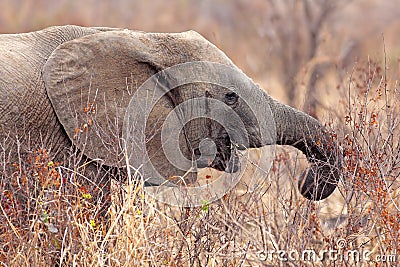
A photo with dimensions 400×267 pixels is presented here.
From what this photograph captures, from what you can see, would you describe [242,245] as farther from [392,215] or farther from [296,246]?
[392,215]

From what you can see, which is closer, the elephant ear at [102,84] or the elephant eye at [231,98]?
the elephant ear at [102,84]

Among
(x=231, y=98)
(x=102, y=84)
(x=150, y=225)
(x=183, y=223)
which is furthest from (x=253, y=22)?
(x=150, y=225)

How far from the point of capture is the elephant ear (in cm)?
423

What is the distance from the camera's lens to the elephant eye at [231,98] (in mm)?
4555

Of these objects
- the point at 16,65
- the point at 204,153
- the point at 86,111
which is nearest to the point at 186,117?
the point at 204,153

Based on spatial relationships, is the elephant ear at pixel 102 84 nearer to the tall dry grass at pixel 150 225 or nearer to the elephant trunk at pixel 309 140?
the tall dry grass at pixel 150 225

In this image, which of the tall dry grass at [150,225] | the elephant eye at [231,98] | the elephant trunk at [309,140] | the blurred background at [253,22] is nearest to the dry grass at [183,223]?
the tall dry grass at [150,225]

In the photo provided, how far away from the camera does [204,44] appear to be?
4.54 meters

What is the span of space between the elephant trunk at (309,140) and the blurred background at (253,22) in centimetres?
579

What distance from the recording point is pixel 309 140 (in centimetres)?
453

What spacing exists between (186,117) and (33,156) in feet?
2.84

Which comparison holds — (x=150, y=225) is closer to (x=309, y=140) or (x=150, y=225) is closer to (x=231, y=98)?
(x=231, y=98)

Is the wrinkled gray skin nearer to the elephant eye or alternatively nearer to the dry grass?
the elephant eye

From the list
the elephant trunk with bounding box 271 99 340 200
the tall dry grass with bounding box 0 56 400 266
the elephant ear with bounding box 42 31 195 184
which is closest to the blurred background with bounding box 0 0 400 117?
the elephant trunk with bounding box 271 99 340 200
